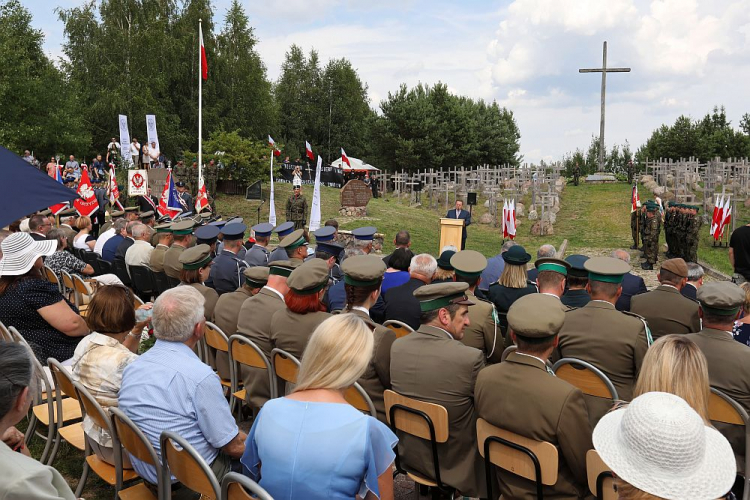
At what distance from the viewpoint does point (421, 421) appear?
3.19 meters

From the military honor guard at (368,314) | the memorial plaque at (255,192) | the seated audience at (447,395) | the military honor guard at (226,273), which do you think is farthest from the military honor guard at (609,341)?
the memorial plaque at (255,192)

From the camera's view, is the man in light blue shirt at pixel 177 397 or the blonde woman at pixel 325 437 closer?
the blonde woman at pixel 325 437

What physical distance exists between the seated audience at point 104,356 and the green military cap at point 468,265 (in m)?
2.76

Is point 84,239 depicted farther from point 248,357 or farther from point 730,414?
point 730,414

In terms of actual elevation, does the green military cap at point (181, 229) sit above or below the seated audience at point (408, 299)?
above

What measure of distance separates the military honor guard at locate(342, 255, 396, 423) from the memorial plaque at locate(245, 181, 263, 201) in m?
18.1

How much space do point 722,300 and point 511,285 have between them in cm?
183

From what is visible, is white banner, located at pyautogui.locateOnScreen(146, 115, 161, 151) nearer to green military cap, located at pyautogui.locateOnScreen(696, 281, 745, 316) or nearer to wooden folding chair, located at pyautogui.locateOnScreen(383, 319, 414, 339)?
wooden folding chair, located at pyautogui.locateOnScreen(383, 319, 414, 339)

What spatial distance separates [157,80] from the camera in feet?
109

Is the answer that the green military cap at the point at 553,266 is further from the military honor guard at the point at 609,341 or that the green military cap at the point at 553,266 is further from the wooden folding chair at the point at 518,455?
the wooden folding chair at the point at 518,455

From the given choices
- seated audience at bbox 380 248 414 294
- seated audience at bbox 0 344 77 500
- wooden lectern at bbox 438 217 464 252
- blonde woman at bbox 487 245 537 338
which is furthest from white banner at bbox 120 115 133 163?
seated audience at bbox 0 344 77 500

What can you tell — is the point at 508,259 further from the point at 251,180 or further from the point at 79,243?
the point at 251,180

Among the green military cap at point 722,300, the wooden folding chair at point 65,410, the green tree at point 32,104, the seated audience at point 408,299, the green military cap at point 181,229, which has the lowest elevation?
the wooden folding chair at point 65,410

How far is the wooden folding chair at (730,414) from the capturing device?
321 centimetres
